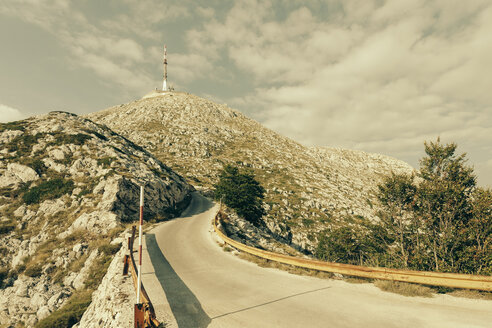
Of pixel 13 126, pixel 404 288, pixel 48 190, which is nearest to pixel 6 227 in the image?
pixel 48 190

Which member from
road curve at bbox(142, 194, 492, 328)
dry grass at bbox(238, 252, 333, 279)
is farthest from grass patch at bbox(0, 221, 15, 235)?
dry grass at bbox(238, 252, 333, 279)

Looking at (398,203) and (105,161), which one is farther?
(105,161)

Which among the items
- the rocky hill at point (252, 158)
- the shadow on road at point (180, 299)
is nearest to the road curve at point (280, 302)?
the shadow on road at point (180, 299)

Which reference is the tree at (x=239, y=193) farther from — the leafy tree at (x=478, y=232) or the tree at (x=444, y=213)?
the leafy tree at (x=478, y=232)

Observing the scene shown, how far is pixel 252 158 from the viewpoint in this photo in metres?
95.7

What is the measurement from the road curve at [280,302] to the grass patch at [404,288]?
26 cm

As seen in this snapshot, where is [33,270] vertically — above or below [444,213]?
below

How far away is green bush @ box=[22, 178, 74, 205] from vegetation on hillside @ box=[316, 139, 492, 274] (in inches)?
1286

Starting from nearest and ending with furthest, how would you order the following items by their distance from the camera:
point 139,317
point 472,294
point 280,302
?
point 139,317
point 472,294
point 280,302

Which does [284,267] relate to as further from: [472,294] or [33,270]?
[33,270]

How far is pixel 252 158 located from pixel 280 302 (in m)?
88.5

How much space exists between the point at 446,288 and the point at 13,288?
87.0ft

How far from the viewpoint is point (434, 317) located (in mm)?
5742

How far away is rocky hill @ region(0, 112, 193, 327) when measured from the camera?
619 inches
